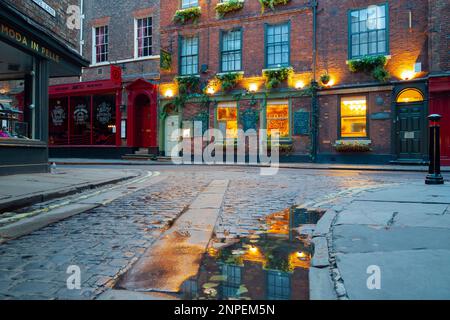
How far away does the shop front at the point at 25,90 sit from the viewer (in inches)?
352

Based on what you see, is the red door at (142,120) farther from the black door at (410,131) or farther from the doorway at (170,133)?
the black door at (410,131)

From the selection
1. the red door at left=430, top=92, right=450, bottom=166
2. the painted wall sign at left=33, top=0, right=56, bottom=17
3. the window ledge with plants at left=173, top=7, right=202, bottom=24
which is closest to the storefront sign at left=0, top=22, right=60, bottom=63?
the painted wall sign at left=33, top=0, right=56, bottom=17

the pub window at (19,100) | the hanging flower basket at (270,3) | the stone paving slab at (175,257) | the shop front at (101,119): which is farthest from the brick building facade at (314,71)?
the stone paving slab at (175,257)

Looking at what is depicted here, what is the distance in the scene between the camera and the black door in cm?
1534

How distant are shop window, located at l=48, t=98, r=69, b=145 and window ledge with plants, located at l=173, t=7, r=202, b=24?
347 inches

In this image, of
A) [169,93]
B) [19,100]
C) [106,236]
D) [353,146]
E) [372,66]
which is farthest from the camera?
[169,93]

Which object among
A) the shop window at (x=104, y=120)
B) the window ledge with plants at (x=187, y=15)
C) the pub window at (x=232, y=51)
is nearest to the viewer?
the pub window at (x=232, y=51)

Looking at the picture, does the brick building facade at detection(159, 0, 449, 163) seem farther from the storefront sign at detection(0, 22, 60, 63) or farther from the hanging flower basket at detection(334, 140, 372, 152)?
the storefront sign at detection(0, 22, 60, 63)

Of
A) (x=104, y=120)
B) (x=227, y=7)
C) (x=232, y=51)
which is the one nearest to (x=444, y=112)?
(x=232, y=51)

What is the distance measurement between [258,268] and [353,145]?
1455 cm

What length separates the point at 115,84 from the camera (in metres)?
21.4

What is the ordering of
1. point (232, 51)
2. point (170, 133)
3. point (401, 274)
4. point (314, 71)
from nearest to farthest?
point (401, 274)
point (314, 71)
point (232, 51)
point (170, 133)

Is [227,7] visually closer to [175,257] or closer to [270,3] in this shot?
[270,3]

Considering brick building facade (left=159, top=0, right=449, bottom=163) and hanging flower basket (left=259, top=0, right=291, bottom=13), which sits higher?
hanging flower basket (left=259, top=0, right=291, bottom=13)
